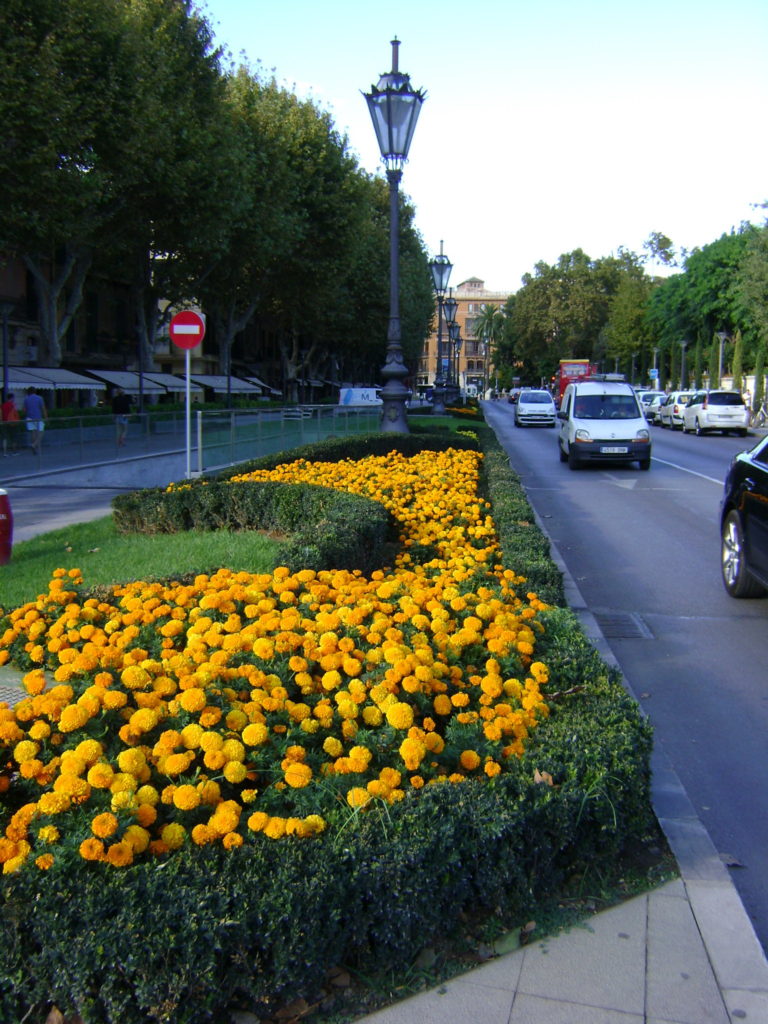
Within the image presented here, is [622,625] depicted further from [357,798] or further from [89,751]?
[89,751]

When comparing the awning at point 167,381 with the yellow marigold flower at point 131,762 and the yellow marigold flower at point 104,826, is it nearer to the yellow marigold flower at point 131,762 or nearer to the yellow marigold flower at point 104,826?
the yellow marigold flower at point 131,762

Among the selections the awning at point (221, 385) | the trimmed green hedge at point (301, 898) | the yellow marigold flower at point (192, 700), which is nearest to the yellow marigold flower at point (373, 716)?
the trimmed green hedge at point (301, 898)

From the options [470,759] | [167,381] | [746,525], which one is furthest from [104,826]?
[167,381]

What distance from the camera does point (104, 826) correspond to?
261cm

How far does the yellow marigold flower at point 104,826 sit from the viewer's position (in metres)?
2.60

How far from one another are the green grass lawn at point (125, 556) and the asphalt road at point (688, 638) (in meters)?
2.60

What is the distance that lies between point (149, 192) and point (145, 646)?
2340 cm

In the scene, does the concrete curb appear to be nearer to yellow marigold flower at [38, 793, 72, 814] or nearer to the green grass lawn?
yellow marigold flower at [38, 793, 72, 814]

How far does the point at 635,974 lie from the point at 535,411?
123ft

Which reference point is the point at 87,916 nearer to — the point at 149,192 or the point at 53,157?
the point at 53,157

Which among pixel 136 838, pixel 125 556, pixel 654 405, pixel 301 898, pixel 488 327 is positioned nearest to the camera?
pixel 301 898

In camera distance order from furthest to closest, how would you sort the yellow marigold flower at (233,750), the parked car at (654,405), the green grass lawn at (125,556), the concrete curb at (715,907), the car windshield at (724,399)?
the parked car at (654,405) < the car windshield at (724,399) < the green grass lawn at (125,556) < the yellow marigold flower at (233,750) < the concrete curb at (715,907)

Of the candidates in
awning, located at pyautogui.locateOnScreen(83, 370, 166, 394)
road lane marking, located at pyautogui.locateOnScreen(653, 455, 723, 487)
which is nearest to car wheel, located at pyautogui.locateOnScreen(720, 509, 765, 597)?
road lane marking, located at pyautogui.locateOnScreen(653, 455, 723, 487)

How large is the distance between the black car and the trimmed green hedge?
14.1 ft
